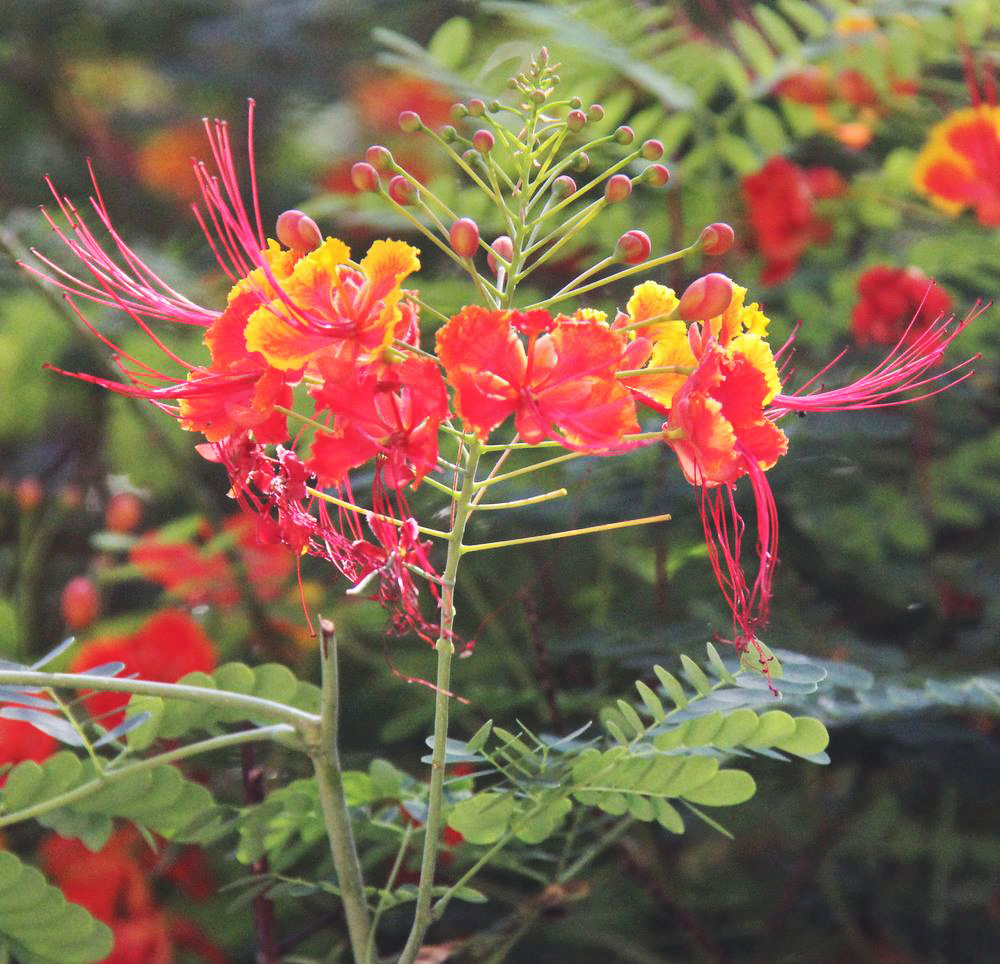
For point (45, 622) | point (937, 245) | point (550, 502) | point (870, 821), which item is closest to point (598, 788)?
point (550, 502)

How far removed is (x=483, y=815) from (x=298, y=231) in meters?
0.41

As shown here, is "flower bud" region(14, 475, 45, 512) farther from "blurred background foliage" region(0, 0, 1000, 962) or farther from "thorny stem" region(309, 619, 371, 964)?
"thorny stem" region(309, 619, 371, 964)

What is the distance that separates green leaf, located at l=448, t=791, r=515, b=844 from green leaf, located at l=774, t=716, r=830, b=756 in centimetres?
19

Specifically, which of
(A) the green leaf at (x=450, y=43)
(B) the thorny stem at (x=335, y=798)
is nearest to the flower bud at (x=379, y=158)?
(B) the thorny stem at (x=335, y=798)

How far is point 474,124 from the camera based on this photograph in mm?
1853

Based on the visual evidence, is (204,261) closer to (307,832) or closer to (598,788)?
(307,832)

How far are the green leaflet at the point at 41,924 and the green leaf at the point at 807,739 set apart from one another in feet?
1.72

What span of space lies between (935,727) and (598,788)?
23.6 inches

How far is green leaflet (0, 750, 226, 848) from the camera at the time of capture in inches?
38.0

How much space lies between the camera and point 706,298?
796mm

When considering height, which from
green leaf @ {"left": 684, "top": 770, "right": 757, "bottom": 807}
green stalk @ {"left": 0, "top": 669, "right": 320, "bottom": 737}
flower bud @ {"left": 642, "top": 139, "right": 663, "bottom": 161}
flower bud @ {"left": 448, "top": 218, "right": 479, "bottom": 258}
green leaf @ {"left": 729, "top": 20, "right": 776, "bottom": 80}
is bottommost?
green leaf @ {"left": 684, "top": 770, "right": 757, "bottom": 807}

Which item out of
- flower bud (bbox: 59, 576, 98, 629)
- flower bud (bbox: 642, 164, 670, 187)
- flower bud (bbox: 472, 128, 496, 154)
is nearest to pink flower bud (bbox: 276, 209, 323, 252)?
flower bud (bbox: 472, 128, 496, 154)

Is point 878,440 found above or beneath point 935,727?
above

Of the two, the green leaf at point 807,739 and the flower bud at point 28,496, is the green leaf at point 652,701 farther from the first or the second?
the flower bud at point 28,496
